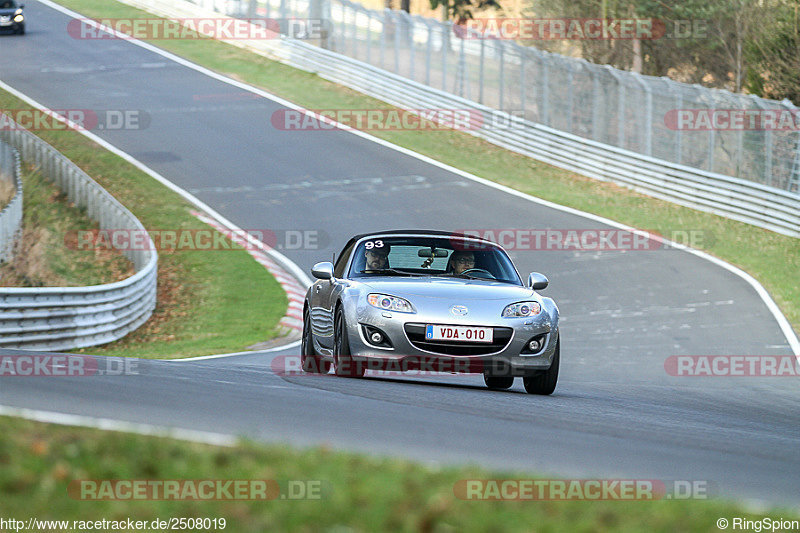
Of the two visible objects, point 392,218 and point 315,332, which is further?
point 392,218

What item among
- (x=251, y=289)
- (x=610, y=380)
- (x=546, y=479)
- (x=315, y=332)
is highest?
(x=546, y=479)

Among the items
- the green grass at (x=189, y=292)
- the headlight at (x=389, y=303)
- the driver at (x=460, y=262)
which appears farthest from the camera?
the green grass at (x=189, y=292)

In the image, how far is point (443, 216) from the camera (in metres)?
26.4

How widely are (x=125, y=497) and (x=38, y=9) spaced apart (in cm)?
5002

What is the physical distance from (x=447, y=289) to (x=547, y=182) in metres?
20.7

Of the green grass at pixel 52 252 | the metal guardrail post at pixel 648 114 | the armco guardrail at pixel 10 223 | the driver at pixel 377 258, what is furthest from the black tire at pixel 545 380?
the metal guardrail post at pixel 648 114

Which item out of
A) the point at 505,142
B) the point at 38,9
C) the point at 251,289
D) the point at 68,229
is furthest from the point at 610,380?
the point at 38,9

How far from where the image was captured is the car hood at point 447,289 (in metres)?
10.2

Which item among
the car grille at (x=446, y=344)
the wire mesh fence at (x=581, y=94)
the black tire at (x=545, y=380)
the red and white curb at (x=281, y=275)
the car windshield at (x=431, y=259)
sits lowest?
the red and white curb at (x=281, y=275)

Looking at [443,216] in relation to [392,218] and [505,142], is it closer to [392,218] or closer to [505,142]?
[392,218]

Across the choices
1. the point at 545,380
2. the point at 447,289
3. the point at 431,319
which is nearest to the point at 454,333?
the point at 431,319

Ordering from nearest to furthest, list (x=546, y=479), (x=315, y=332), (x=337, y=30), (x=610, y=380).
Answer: (x=546, y=479) → (x=315, y=332) → (x=610, y=380) → (x=337, y=30)

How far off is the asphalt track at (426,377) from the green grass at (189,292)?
1.09 meters

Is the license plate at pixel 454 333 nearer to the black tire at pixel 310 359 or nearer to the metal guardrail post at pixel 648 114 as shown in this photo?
the black tire at pixel 310 359
